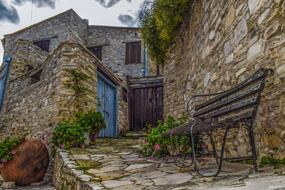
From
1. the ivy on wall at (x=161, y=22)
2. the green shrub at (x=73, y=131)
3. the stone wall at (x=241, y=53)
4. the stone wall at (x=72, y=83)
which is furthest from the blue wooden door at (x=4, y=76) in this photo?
the stone wall at (x=241, y=53)

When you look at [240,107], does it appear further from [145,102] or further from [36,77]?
[145,102]

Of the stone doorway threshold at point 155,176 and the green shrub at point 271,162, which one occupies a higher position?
the green shrub at point 271,162

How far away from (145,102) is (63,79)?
534cm

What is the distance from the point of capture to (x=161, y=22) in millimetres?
6199

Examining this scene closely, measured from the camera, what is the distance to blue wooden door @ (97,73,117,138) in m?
7.67

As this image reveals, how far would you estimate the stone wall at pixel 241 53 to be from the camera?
2176 millimetres

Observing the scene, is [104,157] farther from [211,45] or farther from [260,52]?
[260,52]

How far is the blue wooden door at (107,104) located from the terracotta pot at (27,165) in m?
2.58

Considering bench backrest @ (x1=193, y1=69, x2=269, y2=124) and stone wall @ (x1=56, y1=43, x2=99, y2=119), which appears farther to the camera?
stone wall @ (x1=56, y1=43, x2=99, y2=119)

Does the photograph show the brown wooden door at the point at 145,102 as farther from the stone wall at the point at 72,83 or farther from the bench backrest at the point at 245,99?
the bench backrest at the point at 245,99

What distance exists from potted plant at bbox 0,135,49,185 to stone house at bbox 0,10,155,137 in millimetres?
979

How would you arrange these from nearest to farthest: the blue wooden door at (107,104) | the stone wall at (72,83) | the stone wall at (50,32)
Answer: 1. the stone wall at (72,83)
2. the blue wooden door at (107,104)
3. the stone wall at (50,32)

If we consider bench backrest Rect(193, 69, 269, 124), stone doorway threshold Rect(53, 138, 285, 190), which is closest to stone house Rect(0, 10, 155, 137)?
stone doorway threshold Rect(53, 138, 285, 190)

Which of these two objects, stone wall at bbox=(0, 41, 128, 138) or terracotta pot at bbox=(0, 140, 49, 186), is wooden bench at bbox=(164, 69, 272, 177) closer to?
terracotta pot at bbox=(0, 140, 49, 186)
